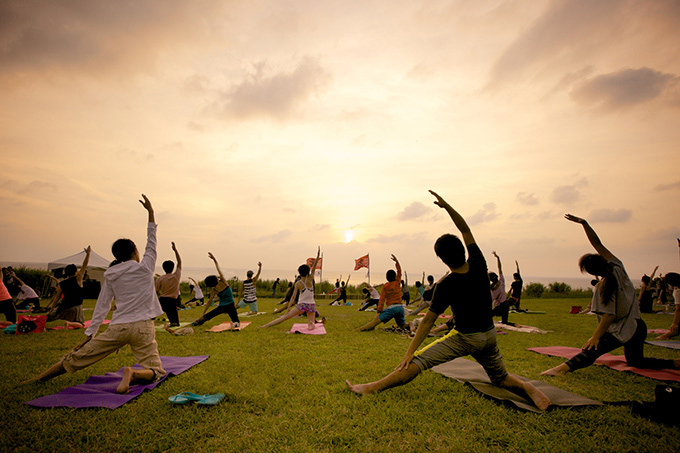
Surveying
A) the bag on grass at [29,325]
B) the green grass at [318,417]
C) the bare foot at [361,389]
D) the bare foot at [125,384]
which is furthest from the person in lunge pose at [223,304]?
the bare foot at [361,389]

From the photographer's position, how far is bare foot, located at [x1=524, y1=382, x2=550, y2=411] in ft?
12.4

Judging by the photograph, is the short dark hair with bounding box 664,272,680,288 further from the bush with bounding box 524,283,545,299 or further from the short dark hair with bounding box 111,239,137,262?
the bush with bounding box 524,283,545,299

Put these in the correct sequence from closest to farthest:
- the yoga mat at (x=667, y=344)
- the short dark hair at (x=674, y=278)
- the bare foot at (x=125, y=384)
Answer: the bare foot at (x=125, y=384), the short dark hair at (x=674, y=278), the yoga mat at (x=667, y=344)

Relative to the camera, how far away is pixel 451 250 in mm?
3920

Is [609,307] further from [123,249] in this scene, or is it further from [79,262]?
[79,262]

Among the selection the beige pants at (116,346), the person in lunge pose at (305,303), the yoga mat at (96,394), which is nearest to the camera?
the yoga mat at (96,394)

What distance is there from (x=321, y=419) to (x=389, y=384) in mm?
952

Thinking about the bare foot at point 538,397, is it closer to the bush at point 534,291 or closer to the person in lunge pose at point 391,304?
the person in lunge pose at point 391,304

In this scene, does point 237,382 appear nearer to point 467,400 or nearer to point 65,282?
point 467,400

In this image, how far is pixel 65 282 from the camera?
31.7 feet

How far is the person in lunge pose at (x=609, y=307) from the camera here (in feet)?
15.9

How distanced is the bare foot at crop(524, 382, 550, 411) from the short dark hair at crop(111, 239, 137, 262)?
5.97 m

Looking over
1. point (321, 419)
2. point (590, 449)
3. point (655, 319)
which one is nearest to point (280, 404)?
point (321, 419)

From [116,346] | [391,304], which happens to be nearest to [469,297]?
[116,346]
